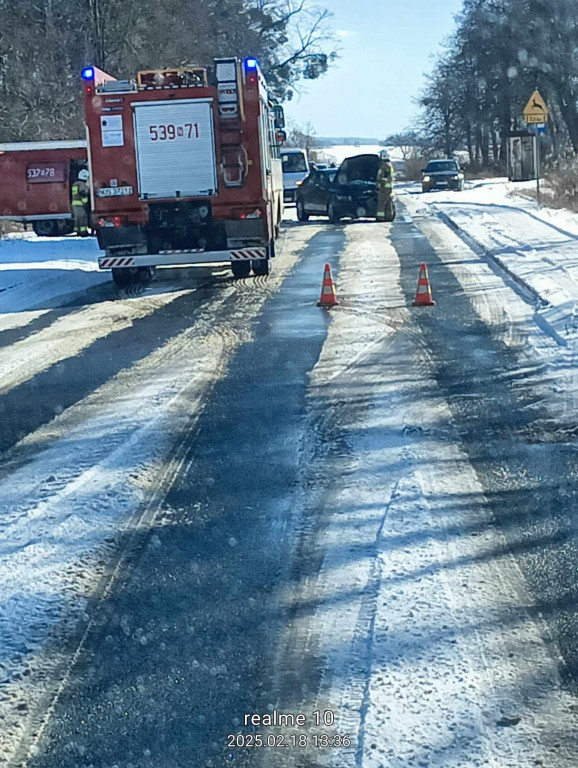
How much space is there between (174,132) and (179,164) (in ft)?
1.55

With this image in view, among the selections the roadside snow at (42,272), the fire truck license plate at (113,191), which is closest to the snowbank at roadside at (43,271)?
the roadside snow at (42,272)

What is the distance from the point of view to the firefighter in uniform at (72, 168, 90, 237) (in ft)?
82.6

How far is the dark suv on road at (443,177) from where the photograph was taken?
51.4 m

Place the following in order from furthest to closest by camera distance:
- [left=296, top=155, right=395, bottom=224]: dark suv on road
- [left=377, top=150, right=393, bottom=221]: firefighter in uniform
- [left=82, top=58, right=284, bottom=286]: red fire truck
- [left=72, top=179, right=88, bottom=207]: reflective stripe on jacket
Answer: [left=296, top=155, right=395, bottom=224]: dark suv on road
[left=377, top=150, right=393, bottom=221]: firefighter in uniform
[left=72, top=179, right=88, bottom=207]: reflective stripe on jacket
[left=82, top=58, right=284, bottom=286]: red fire truck

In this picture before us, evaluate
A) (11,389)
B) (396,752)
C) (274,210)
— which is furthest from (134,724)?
(274,210)

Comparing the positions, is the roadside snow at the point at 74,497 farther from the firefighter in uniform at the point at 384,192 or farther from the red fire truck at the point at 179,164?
the firefighter in uniform at the point at 384,192

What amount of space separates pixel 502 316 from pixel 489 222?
14.9 m

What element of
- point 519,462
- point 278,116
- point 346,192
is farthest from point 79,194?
point 519,462

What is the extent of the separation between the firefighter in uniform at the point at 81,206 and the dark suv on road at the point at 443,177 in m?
28.7

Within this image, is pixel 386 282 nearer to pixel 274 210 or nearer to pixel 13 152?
pixel 274 210

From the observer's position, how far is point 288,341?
10922mm

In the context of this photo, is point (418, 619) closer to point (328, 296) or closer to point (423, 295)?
point (423, 295)

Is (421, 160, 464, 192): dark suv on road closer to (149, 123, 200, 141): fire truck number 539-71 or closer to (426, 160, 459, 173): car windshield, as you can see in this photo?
(426, 160, 459, 173): car windshield

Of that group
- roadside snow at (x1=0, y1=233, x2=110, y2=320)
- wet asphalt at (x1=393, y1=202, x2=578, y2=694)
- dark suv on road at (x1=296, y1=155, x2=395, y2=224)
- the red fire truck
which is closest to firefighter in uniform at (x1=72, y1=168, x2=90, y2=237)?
roadside snow at (x1=0, y1=233, x2=110, y2=320)
